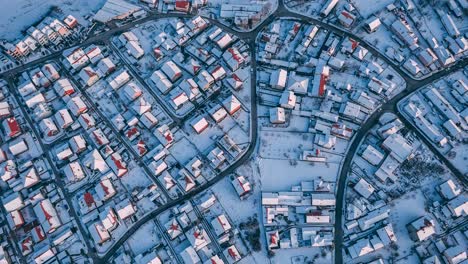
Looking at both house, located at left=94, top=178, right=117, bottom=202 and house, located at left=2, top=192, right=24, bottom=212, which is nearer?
house, located at left=2, top=192, right=24, bottom=212

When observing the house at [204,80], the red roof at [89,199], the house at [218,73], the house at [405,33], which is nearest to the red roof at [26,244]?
the red roof at [89,199]

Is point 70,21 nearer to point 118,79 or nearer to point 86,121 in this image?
point 118,79

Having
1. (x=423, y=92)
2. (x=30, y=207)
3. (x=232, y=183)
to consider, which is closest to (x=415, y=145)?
(x=423, y=92)

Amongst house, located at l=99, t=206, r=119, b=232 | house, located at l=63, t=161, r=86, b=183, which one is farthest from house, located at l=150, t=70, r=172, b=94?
house, located at l=99, t=206, r=119, b=232

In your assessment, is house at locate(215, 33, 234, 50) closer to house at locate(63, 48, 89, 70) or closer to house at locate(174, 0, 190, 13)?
house at locate(174, 0, 190, 13)

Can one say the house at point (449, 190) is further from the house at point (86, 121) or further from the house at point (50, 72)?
the house at point (50, 72)

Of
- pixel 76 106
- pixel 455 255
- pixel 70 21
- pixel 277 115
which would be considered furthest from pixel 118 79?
pixel 455 255
